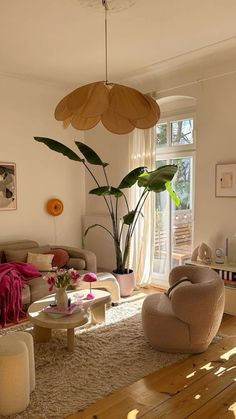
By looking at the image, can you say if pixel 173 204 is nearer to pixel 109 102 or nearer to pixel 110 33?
pixel 110 33

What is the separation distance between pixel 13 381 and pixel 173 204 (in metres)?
3.76

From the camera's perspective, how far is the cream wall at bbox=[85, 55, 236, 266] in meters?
4.62

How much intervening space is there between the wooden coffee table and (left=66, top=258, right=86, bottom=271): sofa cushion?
106cm

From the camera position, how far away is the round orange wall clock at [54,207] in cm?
592

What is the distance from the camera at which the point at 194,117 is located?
5188 millimetres

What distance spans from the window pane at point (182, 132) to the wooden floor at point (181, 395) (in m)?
3.22

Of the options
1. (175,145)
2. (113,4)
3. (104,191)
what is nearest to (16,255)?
(104,191)

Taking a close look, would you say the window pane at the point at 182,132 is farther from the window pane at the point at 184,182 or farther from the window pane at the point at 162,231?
the window pane at the point at 162,231

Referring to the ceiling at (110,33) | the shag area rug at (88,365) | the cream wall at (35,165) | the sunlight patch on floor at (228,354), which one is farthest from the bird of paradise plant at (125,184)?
the sunlight patch on floor at (228,354)

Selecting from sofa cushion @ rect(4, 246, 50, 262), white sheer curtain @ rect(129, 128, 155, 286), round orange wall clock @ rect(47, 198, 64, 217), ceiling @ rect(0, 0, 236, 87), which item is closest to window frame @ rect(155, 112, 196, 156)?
white sheer curtain @ rect(129, 128, 155, 286)

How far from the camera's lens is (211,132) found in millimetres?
4828

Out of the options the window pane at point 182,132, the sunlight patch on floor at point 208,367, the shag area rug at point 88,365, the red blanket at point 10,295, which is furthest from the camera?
the window pane at point 182,132

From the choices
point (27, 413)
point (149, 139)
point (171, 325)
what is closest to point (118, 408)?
point (27, 413)

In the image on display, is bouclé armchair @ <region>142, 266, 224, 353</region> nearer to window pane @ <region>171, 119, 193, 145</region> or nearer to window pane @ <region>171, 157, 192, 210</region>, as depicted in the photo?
window pane @ <region>171, 157, 192, 210</region>
